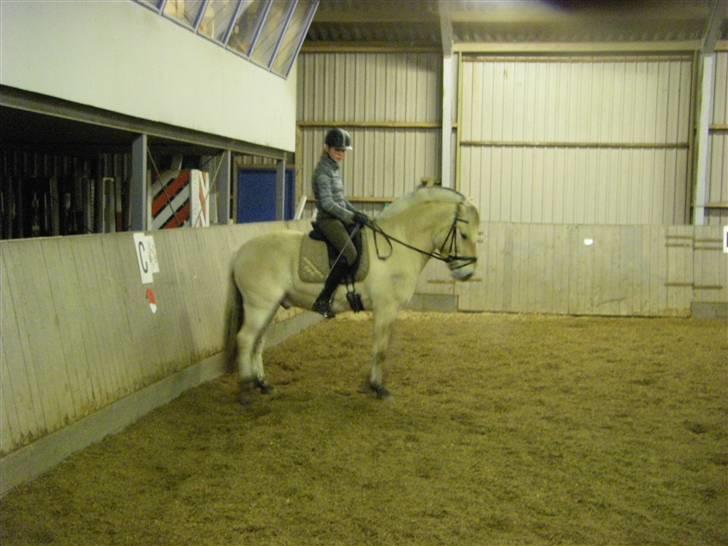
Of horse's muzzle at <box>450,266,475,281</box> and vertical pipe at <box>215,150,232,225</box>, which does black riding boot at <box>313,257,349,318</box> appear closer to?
horse's muzzle at <box>450,266,475,281</box>

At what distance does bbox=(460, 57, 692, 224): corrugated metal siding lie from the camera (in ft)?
58.9

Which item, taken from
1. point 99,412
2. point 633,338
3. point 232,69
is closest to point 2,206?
point 232,69

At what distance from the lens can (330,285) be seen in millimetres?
8055

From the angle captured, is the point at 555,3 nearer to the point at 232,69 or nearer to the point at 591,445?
the point at 232,69

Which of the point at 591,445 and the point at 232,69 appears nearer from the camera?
the point at 591,445

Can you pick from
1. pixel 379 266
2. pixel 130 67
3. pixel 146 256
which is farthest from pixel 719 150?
pixel 146 256

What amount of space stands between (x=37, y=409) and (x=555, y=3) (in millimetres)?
14365

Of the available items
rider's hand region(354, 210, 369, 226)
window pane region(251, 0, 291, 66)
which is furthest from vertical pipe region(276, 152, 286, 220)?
rider's hand region(354, 210, 369, 226)

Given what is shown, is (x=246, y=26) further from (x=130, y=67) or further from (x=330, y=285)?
(x=330, y=285)

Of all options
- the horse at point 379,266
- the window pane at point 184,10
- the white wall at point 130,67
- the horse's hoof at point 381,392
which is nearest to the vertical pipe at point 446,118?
the white wall at point 130,67

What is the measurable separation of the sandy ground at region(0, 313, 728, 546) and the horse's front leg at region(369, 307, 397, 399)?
0.16m

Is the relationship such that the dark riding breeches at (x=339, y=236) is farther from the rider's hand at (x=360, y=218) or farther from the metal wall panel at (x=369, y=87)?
the metal wall panel at (x=369, y=87)

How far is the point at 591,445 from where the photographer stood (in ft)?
21.5

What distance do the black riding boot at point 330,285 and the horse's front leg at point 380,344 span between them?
0.48 metres
